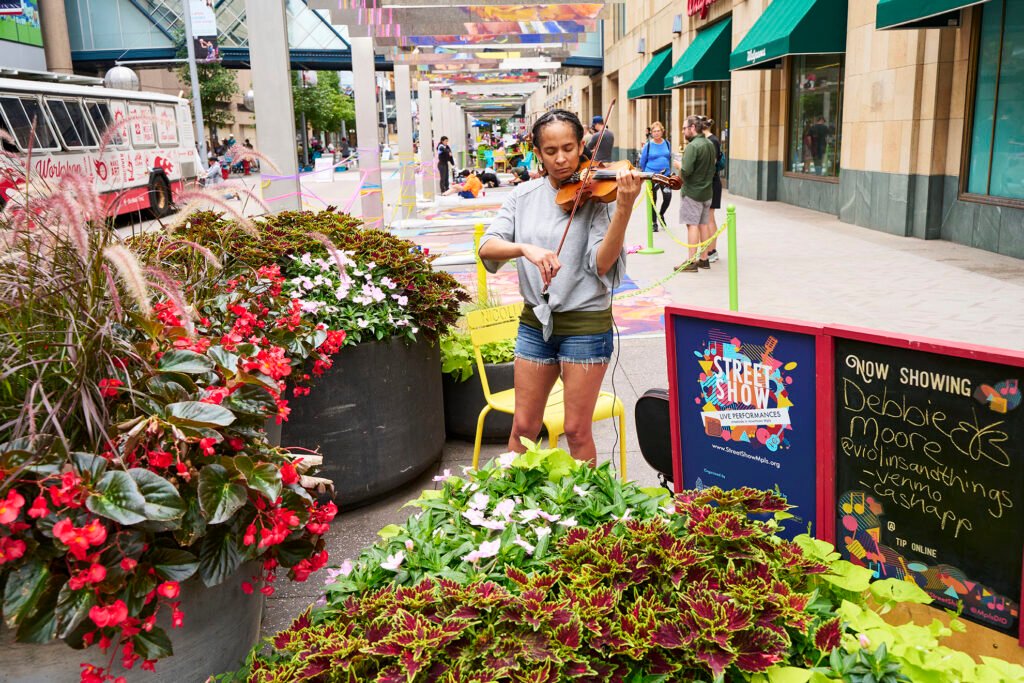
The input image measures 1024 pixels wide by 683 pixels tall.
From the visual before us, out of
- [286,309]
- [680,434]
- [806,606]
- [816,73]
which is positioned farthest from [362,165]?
[806,606]

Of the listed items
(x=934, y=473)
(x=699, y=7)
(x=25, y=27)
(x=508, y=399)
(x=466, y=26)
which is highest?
(x=25, y=27)

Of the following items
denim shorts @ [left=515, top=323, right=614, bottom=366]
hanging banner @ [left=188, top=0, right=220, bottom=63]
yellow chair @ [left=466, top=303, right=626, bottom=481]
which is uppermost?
hanging banner @ [left=188, top=0, right=220, bottom=63]

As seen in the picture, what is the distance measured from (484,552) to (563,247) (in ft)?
5.36

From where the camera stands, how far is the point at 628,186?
299 centimetres

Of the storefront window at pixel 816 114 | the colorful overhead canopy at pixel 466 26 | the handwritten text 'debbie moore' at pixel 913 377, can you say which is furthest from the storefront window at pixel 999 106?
the handwritten text 'debbie moore' at pixel 913 377

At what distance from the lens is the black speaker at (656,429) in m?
3.39

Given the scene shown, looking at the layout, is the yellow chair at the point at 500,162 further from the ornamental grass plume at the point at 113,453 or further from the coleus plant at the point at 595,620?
the coleus plant at the point at 595,620

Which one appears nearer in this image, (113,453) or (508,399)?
(113,453)

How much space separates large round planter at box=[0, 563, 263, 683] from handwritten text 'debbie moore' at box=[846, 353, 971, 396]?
1.81 m

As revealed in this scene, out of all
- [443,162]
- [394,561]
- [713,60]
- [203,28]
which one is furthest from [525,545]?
[203,28]

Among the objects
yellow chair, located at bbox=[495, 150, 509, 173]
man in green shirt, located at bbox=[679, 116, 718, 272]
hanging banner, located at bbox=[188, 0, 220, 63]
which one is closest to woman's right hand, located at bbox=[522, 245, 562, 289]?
man in green shirt, located at bbox=[679, 116, 718, 272]

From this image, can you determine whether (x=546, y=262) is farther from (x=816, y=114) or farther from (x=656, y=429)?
(x=816, y=114)

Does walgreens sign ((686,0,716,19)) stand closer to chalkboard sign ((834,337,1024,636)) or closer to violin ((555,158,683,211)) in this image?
A: violin ((555,158,683,211))

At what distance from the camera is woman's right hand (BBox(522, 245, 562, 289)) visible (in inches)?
122
